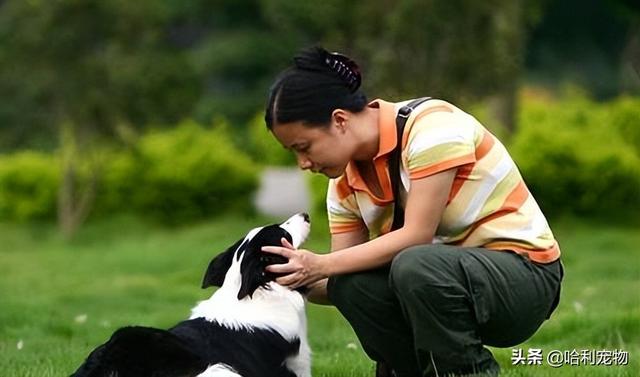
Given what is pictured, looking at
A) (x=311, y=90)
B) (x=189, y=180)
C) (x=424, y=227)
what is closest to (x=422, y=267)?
(x=424, y=227)

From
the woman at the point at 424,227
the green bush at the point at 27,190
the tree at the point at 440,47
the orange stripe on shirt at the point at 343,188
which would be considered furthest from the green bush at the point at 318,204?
the woman at the point at 424,227

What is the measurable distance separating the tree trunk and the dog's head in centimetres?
1114

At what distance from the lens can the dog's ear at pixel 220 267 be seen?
4.46m

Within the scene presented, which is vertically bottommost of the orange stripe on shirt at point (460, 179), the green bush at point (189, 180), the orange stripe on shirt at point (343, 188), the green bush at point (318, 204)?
the orange stripe on shirt at point (460, 179)

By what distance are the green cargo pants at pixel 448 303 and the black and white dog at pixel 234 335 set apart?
0.77 feet

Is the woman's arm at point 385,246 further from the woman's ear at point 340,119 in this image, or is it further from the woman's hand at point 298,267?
the woman's ear at point 340,119

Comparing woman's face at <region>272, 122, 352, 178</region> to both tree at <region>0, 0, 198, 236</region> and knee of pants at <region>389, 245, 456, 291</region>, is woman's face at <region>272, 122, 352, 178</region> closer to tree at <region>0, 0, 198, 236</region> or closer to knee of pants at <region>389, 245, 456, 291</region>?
knee of pants at <region>389, 245, 456, 291</region>

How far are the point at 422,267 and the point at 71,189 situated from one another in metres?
12.0

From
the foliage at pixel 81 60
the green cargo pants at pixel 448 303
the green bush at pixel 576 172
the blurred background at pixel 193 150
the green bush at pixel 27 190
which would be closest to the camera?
the green cargo pants at pixel 448 303

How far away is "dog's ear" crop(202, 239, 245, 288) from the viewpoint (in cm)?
446

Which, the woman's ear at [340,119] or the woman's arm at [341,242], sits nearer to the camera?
the woman's ear at [340,119]

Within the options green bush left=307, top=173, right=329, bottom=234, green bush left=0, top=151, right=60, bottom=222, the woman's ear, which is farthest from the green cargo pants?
green bush left=0, top=151, right=60, bottom=222

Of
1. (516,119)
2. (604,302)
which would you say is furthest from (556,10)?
(604,302)

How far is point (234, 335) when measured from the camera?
13.8 ft
